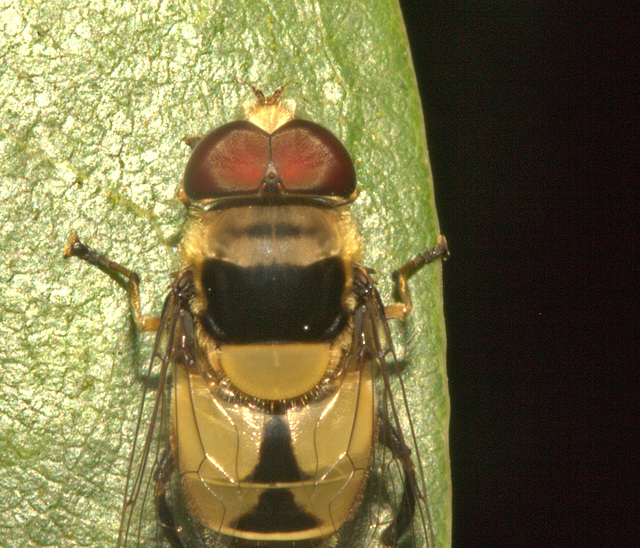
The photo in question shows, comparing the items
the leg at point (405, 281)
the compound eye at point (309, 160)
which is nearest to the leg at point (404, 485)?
the leg at point (405, 281)

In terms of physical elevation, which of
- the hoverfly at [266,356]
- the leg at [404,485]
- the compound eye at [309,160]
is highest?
the compound eye at [309,160]

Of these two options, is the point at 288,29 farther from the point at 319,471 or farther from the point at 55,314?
the point at 319,471

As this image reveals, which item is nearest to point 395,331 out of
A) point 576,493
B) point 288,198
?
point 288,198

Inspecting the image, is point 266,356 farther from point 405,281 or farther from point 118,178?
point 118,178

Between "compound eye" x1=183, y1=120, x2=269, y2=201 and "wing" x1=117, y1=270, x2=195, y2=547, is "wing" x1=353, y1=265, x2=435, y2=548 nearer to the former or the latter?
"compound eye" x1=183, y1=120, x2=269, y2=201

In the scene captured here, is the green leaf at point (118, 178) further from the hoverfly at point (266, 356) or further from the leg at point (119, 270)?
the hoverfly at point (266, 356)

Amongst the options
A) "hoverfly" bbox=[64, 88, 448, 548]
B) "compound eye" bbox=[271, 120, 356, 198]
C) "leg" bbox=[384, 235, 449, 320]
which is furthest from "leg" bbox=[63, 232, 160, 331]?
"leg" bbox=[384, 235, 449, 320]
